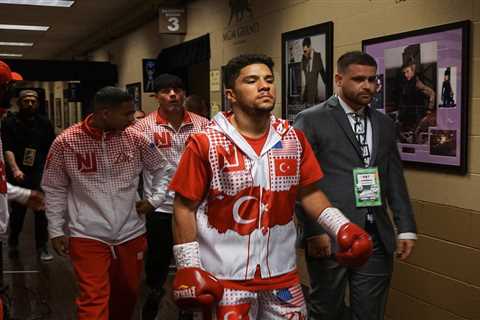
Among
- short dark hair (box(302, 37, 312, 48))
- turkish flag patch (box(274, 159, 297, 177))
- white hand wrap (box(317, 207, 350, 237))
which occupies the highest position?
short dark hair (box(302, 37, 312, 48))

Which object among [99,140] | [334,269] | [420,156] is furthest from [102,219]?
[420,156]

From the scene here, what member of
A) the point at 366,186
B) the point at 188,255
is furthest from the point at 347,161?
the point at 188,255

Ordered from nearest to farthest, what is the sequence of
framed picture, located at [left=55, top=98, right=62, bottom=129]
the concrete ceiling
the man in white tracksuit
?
1. the man in white tracksuit
2. the concrete ceiling
3. framed picture, located at [left=55, top=98, right=62, bottom=129]

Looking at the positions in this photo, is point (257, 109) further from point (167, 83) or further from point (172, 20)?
point (172, 20)

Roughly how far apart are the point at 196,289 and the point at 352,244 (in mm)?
591

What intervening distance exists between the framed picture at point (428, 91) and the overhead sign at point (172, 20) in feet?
15.3

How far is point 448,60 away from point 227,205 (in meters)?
1.88

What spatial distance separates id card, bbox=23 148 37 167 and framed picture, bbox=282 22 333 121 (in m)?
2.36

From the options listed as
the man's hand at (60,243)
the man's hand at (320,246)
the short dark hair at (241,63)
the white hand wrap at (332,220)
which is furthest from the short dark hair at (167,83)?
the white hand wrap at (332,220)

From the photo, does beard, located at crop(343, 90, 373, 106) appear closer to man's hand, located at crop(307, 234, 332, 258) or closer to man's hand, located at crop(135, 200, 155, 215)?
man's hand, located at crop(307, 234, 332, 258)

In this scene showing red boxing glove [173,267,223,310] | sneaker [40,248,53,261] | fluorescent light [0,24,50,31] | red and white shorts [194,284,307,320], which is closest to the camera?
red boxing glove [173,267,223,310]

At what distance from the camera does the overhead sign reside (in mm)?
8406

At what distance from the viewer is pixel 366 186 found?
2.92 meters

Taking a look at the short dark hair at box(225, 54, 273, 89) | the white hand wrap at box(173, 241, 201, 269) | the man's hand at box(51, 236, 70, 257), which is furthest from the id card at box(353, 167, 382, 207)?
the man's hand at box(51, 236, 70, 257)
